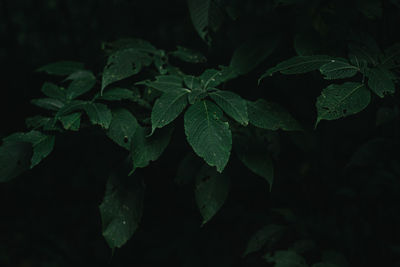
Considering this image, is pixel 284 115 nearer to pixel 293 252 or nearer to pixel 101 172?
pixel 293 252

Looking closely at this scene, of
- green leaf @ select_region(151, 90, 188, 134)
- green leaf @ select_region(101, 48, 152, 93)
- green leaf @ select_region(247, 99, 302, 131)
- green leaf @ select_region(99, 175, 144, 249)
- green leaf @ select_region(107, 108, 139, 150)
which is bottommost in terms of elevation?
green leaf @ select_region(99, 175, 144, 249)

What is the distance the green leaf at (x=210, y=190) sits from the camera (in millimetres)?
1253

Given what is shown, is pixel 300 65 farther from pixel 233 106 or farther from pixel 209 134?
pixel 209 134

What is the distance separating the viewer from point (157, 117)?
1058mm

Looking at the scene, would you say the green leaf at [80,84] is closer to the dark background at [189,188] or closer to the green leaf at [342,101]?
the dark background at [189,188]

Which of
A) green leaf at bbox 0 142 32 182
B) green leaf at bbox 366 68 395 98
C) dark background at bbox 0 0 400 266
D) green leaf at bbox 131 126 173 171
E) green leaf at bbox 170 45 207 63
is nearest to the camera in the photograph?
green leaf at bbox 366 68 395 98

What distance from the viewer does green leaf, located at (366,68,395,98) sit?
38.7 inches

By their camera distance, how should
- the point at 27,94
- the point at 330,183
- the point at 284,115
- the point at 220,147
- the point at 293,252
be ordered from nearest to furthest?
1. the point at 220,147
2. the point at 284,115
3. the point at 293,252
4. the point at 330,183
5. the point at 27,94

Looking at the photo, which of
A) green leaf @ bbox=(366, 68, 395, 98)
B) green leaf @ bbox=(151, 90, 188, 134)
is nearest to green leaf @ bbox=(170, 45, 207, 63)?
green leaf @ bbox=(151, 90, 188, 134)

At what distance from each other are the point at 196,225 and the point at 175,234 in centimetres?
20

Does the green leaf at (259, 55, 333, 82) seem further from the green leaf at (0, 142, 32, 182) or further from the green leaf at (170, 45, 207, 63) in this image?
the green leaf at (0, 142, 32, 182)

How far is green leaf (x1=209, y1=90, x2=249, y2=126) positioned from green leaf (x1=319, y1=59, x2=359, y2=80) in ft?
0.92

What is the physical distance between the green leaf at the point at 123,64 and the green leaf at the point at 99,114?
8 cm

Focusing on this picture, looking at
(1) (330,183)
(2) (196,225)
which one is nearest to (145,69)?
(1) (330,183)
